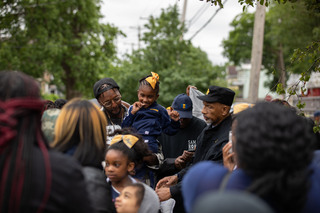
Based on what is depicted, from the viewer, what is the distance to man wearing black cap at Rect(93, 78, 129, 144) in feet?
16.5

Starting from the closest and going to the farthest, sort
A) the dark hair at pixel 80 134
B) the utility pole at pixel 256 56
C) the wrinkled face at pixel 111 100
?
the dark hair at pixel 80 134 < the wrinkled face at pixel 111 100 < the utility pole at pixel 256 56

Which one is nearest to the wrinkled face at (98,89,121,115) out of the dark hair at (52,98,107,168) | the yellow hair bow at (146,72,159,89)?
the yellow hair bow at (146,72,159,89)

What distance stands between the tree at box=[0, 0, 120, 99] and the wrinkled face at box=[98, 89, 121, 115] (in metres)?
15.6

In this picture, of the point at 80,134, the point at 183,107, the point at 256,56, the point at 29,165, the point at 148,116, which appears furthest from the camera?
the point at 256,56

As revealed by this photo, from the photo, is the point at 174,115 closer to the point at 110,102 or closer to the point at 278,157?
the point at 110,102

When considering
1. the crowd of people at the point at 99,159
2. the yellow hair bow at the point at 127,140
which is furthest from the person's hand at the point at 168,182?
the crowd of people at the point at 99,159

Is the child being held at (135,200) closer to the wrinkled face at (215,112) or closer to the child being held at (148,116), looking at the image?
the child being held at (148,116)

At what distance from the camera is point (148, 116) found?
4801 mm

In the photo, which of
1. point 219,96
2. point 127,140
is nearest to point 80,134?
point 127,140

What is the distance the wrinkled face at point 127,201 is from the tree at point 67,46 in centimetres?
1753

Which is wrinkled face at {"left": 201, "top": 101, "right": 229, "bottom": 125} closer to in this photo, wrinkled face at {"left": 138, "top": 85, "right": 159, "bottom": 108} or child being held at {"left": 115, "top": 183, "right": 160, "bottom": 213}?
wrinkled face at {"left": 138, "top": 85, "right": 159, "bottom": 108}

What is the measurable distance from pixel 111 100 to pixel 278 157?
3340 mm

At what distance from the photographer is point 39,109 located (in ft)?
7.50

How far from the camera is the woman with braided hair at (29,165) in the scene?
205 cm
